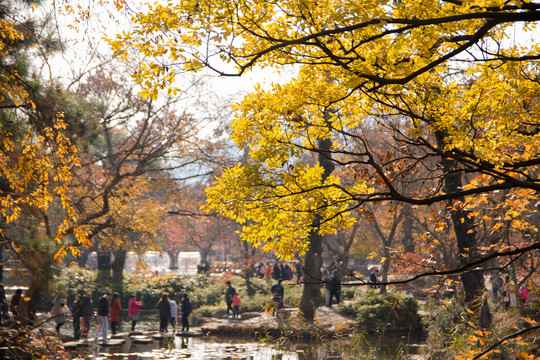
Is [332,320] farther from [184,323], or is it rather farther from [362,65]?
[362,65]

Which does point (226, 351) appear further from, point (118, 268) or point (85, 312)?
point (118, 268)

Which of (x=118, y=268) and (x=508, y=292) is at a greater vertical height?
(x=118, y=268)

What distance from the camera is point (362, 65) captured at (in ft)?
14.6

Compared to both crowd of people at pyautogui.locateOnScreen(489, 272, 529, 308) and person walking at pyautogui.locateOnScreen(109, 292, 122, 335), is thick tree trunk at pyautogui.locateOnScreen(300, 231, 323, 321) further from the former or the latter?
person walking at pyautogui.locateOnScreen(109, 292, 122, 335)

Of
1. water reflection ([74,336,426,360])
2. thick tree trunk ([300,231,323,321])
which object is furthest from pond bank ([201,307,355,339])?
water reflection ([74,336,426,360])

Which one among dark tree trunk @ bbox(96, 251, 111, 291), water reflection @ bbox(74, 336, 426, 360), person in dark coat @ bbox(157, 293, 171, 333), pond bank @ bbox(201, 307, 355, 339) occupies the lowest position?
water reflection @ bbox(74, 336, 426, 360)

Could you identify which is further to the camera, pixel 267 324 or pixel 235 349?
pixel 267 324

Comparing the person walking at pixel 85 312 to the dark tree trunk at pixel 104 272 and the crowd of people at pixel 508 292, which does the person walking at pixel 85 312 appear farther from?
the crowd of people at pixel 508 292

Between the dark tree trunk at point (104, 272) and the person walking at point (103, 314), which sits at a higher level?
the dark tree trunk at point (104, 272)

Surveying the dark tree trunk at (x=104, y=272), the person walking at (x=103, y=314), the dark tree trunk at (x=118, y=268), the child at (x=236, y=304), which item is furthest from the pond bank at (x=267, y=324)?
the dark tree trunk at (x=118, y=268)

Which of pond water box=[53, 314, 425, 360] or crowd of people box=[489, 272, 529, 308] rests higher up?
crowd of people box=[489, 272, 529, 308]

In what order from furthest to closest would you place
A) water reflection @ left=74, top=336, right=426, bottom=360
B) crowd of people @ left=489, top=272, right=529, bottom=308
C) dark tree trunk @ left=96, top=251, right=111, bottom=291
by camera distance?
dark tree trunk @ left=96, top=251, right=111, bottom=291 < water reflection @ left=74, top=336, right=426, bottom=360 < crowd of people @ left=489, top=272, right=529, bottom=308

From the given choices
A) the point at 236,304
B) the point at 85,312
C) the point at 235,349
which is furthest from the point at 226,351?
the point at 236,304

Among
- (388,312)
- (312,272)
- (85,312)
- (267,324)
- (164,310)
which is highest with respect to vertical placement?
(312,272)
